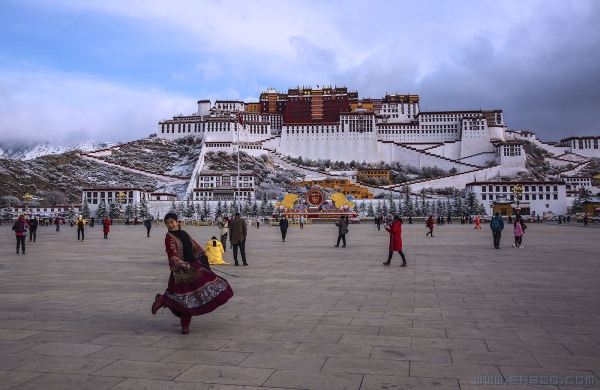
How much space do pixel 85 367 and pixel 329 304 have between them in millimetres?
3542

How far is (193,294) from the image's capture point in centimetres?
537

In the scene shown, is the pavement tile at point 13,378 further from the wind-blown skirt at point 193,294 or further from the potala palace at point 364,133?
the potala palace at point 364,133

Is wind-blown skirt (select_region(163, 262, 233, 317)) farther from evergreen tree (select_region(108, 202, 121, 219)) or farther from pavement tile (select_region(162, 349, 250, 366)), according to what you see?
evergreen tree (select_region(108, 202, 121, 219))

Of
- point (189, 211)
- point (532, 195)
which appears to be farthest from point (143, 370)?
point (532, 195)

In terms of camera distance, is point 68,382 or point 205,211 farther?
point 205,211

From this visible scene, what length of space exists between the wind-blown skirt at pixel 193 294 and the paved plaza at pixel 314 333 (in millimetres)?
284

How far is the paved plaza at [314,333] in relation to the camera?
12.9 feet

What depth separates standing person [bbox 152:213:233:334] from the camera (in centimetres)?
534

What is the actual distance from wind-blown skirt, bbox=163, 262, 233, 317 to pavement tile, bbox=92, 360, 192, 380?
1015 millimetres

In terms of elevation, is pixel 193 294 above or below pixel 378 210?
below

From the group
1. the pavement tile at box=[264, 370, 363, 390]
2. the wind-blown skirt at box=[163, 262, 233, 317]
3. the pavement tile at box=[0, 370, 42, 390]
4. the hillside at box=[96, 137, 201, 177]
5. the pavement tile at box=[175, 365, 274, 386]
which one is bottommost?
the pavement tile at box=[175, 365, 274, 386]

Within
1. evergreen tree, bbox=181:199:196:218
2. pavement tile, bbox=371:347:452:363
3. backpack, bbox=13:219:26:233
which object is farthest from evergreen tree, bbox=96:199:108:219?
pavement tile, bbox=371:347:452:363

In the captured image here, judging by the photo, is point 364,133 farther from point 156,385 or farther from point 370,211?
point 156,385

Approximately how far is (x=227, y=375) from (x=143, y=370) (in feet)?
2.30
